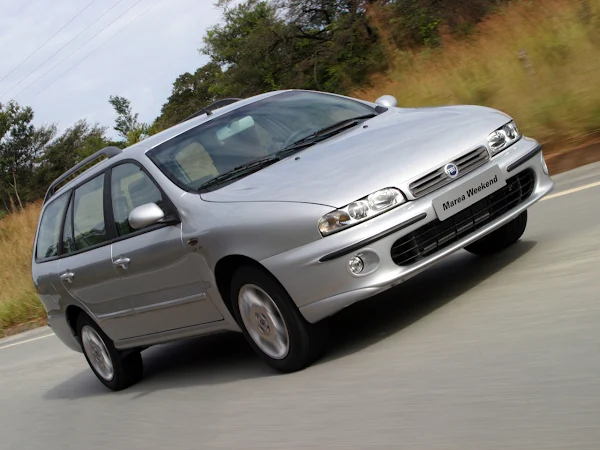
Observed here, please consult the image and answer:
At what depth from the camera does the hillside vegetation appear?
1021cm

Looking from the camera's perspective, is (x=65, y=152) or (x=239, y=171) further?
(x=65, y=152)

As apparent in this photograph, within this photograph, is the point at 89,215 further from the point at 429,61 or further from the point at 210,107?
the point at 429,61

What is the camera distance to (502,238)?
6.50m

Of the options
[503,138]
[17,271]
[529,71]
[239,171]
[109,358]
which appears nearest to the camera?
[503,138]

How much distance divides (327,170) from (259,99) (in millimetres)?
1870

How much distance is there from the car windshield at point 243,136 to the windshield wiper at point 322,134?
5 centimetres

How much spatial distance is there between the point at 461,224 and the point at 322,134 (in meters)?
1.29

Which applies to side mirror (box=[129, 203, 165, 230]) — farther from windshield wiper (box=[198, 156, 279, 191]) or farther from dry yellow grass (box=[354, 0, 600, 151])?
dry yellow grass (box=[354, 0, 600, 151])

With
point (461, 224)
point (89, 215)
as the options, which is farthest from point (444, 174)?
point (89, 215)

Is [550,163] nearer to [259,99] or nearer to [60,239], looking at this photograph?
[259,99]

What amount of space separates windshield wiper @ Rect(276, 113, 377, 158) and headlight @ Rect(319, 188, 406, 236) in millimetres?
1100

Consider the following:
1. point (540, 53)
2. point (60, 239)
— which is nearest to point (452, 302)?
point (60, 239)

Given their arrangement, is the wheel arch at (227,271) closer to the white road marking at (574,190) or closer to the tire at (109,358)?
the tire at (109,358)

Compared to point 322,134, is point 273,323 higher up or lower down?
lower down
